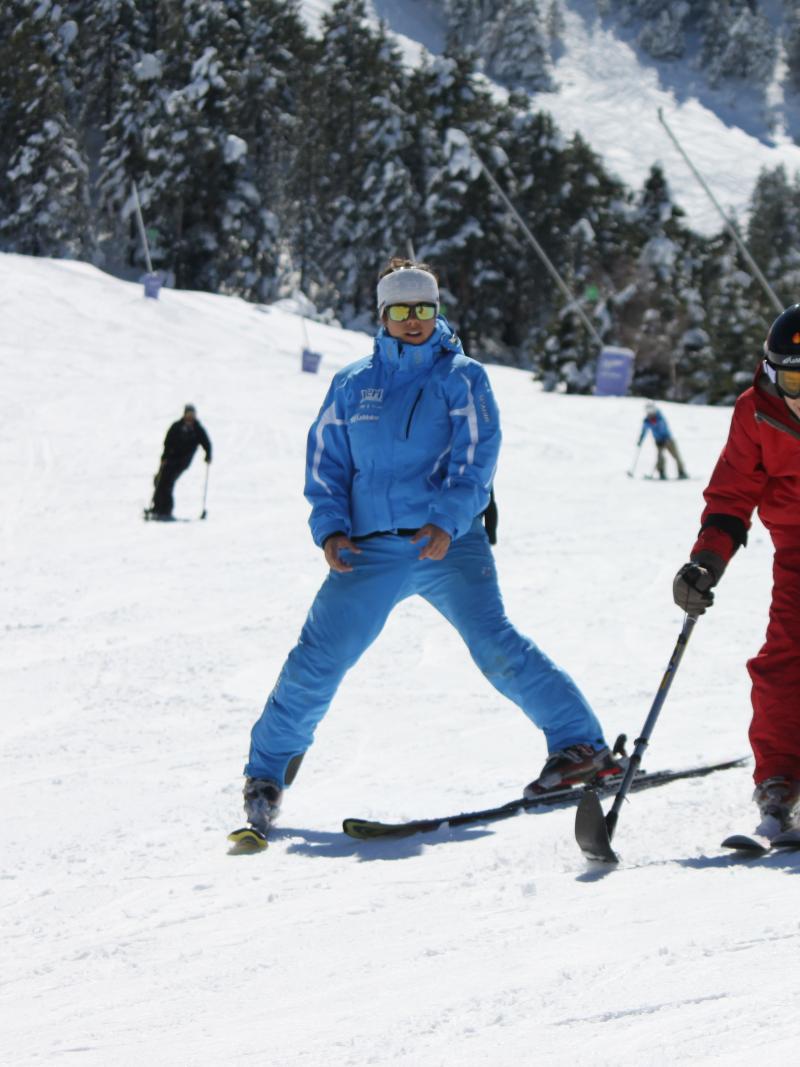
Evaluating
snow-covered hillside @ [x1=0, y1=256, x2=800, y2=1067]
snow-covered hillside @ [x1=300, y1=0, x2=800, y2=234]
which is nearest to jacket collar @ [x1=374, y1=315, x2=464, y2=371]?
snow-covered hillside @ [x1=0, y1=256, x2=800, y2=1067]

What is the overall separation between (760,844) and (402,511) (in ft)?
4.54

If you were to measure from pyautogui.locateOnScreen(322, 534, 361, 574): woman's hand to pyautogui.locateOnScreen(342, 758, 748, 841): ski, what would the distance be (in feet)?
2.47

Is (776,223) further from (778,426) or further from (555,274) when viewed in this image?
(778,426)

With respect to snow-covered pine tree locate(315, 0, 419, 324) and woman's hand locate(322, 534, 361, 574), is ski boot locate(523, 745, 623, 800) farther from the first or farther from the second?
snow-covered pine tree locate(315, 0, 419, 324)

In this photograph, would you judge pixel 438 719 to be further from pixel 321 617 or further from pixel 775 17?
pixel 775 17

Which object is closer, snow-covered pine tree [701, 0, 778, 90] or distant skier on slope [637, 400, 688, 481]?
distant skier on slope [637, 400, 688, 481]

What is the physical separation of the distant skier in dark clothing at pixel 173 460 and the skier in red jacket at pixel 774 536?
11.1m

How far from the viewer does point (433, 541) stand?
3.79m

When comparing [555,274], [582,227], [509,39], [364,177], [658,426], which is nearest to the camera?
[658,426]

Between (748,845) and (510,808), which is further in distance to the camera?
(510,808)

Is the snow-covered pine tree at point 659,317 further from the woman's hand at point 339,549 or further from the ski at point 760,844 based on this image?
the ski at point 760,844

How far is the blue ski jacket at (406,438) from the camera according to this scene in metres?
3.91

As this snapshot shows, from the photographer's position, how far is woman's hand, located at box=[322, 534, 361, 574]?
12.9ft

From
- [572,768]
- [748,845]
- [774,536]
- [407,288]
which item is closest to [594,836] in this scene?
[748,845]
